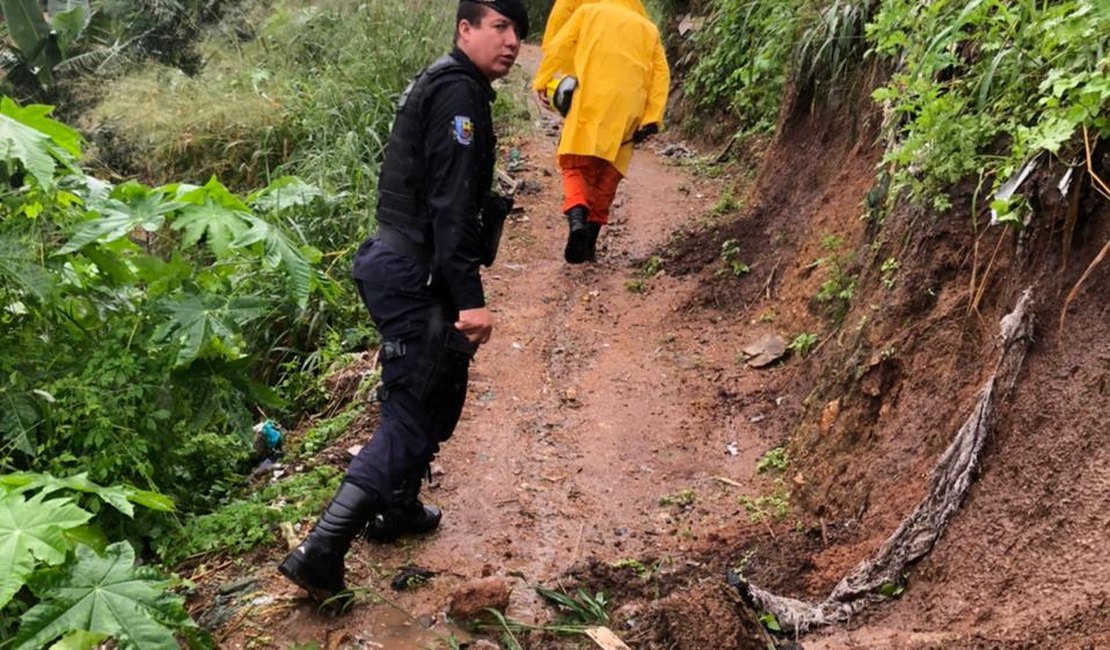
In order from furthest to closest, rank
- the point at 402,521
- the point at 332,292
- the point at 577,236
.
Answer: the point at 577,236
the point at 332,292
the point at 402,521

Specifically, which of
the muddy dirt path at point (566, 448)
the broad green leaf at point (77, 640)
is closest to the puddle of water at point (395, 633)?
the muddy dirt path at point (566, 448)

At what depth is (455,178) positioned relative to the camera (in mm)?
2900

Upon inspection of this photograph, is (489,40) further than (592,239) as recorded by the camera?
No

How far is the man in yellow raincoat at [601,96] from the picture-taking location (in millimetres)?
5910

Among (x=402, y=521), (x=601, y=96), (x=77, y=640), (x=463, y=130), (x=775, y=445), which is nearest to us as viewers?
(x=77, y=640)

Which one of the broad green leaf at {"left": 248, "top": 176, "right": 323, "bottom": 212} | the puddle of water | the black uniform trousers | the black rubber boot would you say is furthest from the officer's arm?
the black rubber boot

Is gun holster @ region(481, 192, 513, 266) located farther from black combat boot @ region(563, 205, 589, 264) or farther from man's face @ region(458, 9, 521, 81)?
black combat boot @ region(563, 205, 589, 264)

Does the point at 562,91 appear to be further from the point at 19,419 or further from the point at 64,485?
the point at 64,485

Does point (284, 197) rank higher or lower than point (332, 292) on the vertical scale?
lower

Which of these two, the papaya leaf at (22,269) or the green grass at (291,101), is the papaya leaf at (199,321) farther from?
the green grass at (291,101)

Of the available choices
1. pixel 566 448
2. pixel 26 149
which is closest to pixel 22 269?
pixel 26 149

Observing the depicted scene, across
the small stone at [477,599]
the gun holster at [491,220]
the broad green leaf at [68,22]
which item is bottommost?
the broad green leaf at [68,22]

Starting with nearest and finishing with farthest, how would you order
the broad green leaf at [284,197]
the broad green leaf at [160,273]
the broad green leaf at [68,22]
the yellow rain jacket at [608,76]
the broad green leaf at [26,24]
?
the broad green leaf at [160,273]
the broad green leaf at [284,197]
the yellow rain jacket at [608,76]
the broad green leaf at [26,24]
the broad green leaf at [68,22]

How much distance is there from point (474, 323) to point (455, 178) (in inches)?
19.1
